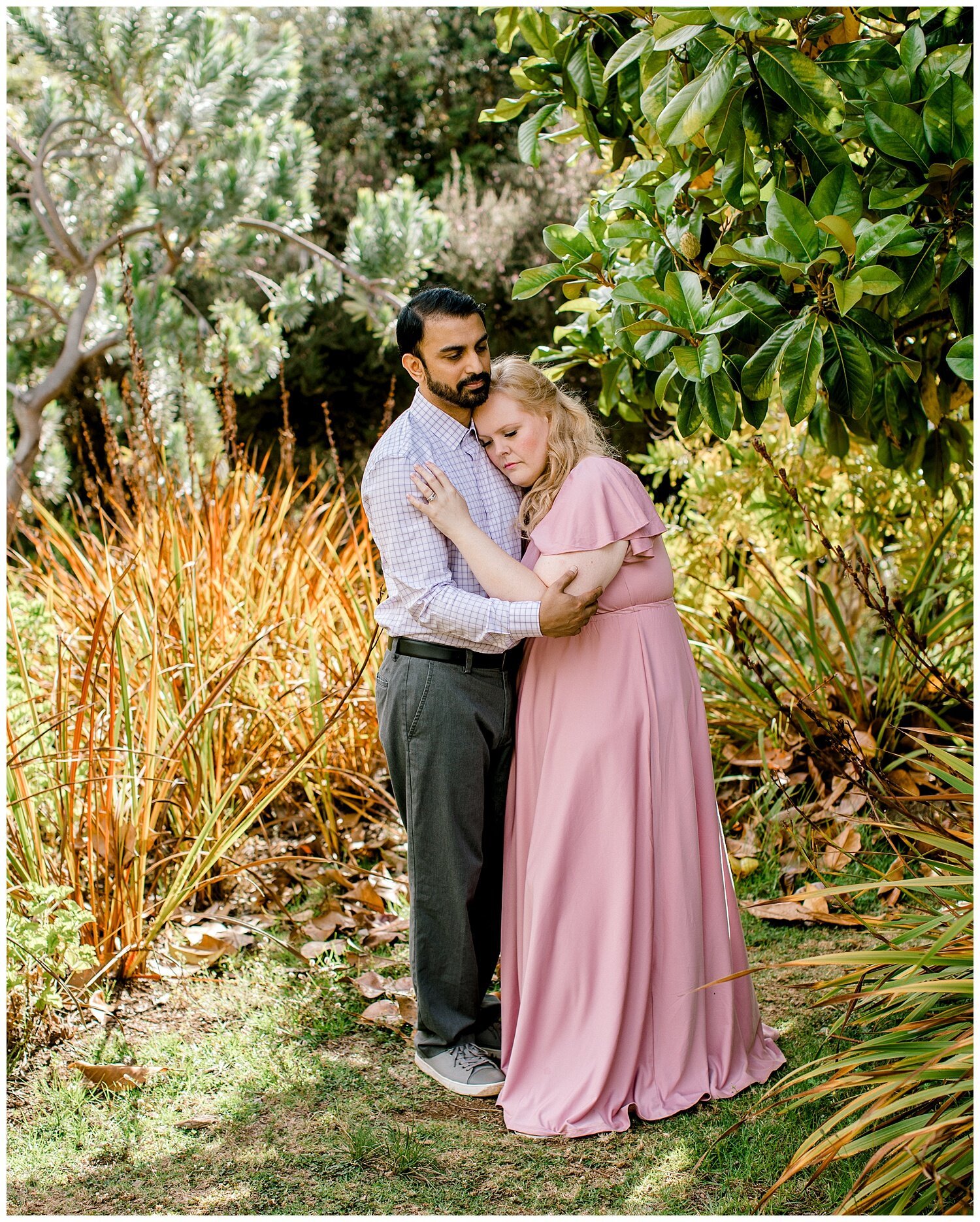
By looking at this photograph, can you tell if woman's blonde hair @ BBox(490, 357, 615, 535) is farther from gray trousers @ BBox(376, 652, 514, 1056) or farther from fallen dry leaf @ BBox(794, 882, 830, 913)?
fallen dry leaf @ BBox(794, 882, 830, 913)

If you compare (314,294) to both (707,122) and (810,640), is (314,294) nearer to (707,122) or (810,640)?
(810,640)

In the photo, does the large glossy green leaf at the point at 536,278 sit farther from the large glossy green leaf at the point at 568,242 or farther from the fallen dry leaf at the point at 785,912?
the fallen dry leaf at the point at 785,912

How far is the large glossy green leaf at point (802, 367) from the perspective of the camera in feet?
6.98

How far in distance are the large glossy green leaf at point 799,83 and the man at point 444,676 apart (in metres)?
1.02

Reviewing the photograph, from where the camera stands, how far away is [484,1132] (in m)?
2.69

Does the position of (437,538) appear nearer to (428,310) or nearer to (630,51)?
(428,310)

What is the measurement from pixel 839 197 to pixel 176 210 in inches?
197

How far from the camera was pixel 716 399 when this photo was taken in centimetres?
233

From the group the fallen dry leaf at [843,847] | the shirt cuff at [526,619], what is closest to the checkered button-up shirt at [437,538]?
the shirt cuff at [526,619]

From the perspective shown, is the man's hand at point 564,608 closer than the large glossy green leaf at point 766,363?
No

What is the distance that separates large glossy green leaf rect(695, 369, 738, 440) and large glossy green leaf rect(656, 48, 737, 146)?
0.50 m

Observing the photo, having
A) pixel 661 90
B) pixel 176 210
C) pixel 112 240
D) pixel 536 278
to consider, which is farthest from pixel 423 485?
pixel 112 240

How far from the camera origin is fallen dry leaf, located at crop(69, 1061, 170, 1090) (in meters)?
2.85

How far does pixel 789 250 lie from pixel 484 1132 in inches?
87.5
